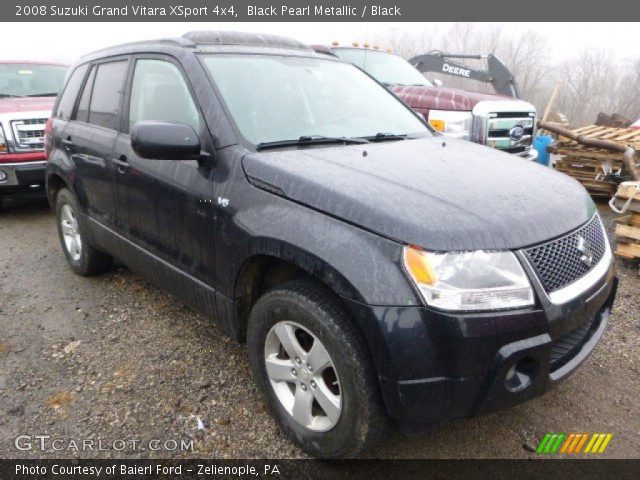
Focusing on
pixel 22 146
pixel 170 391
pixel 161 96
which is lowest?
pixel 170 391

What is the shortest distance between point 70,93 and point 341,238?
3.26m

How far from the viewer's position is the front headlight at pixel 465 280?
5.50ft

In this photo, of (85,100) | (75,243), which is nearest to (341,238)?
(85,100)

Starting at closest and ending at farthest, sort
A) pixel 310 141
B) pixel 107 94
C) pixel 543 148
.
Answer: pixel 310 141, pixel 107 94, pixel 543 148

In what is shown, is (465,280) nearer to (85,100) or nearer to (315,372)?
(315,372)

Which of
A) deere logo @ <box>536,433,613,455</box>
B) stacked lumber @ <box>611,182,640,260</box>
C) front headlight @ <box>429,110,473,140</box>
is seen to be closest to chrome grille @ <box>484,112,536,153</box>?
front headlight @ <box>429,110,473,140</box>

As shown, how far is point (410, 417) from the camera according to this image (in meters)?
1.77

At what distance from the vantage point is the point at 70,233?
4160mm

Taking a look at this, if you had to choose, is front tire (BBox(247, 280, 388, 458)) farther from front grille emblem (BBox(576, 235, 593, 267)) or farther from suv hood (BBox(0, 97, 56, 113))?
suv hood (BBox(0, 97, 56, 113))

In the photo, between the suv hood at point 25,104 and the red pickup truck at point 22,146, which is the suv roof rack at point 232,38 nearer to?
the red pickup truck at point 22,146

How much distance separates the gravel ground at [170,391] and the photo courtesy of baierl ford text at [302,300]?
0.05 feet

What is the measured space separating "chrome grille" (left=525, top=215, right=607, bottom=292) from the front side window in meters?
1.75

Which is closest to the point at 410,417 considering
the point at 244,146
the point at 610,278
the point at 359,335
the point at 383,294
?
the point at 359,335

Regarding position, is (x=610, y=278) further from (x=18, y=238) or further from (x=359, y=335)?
(x=18, y=238)
